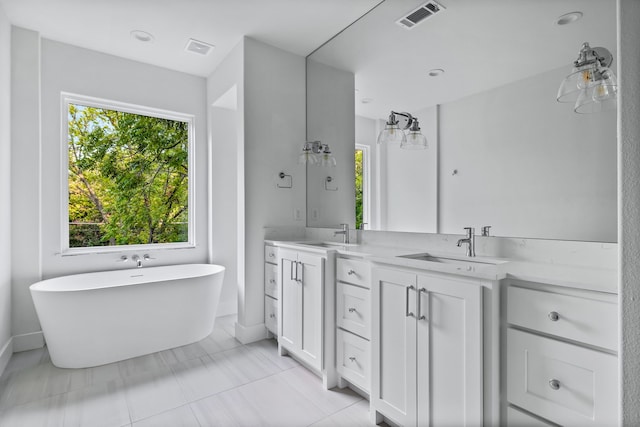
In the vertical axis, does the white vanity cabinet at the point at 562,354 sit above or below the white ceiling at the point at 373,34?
below

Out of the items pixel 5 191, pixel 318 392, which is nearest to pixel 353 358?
pixel 318 392

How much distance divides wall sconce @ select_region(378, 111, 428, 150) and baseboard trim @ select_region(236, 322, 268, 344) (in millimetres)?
1939

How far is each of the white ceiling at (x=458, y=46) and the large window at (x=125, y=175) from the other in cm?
205

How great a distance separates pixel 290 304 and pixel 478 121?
174 cm

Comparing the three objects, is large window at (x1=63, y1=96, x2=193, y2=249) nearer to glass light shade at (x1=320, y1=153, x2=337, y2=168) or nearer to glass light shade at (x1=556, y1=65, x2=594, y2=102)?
glass light shade at (x1=320, y1=153, x2=337, y2=168)

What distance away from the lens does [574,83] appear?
1.52 meters

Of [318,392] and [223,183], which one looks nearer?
[318,392]

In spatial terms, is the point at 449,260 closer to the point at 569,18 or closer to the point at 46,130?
the point at 569,18

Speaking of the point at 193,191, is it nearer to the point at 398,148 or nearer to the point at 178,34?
the point at 178,34

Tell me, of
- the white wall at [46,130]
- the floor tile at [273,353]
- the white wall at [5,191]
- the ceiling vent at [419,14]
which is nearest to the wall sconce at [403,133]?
the ceiling vent at [419,14]

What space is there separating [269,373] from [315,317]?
1.88 ft

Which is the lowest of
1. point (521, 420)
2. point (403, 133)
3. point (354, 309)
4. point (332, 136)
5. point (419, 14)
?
point (521, 420)

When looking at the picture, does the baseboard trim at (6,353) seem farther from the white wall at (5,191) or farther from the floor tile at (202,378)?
the floor tile at (202,378)

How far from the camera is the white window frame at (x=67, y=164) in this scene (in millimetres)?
3025
